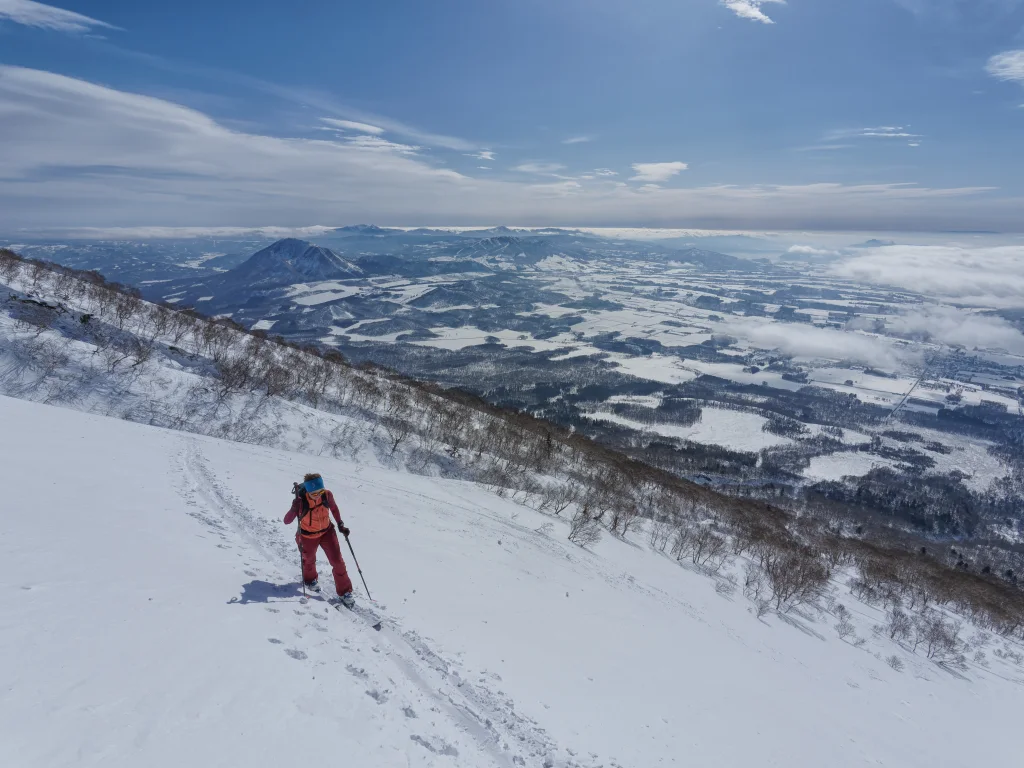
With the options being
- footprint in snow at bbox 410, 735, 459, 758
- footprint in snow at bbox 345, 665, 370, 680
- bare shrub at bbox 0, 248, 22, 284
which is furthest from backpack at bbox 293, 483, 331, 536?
bare shrub at bbox 0, 248, 22, 284

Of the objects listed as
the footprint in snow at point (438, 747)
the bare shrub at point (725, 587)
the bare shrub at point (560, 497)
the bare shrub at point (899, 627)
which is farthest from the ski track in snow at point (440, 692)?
the bare shrub at point (899, 627)

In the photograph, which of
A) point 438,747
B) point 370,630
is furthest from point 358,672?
point 438,747

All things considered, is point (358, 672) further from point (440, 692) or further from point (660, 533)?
point (660, 533)

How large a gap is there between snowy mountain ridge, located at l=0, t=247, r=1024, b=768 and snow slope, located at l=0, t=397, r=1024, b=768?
2.5 inches

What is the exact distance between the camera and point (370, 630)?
10133mm

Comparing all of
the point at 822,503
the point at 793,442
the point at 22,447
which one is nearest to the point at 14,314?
the point at 22,447

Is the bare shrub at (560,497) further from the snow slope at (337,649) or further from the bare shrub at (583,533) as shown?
the snow slope at (337,649)

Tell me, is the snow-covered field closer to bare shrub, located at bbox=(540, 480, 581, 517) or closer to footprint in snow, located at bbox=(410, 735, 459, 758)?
bare shrub, located at bbox=(540, 480, 581, 517)

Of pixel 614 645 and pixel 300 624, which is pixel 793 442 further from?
pixel 300 624

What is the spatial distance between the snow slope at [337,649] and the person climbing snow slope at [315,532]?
1.98 feet

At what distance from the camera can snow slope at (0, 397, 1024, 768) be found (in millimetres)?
6339

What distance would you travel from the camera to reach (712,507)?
2697 inches

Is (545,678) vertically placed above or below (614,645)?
above

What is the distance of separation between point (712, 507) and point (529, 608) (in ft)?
204
